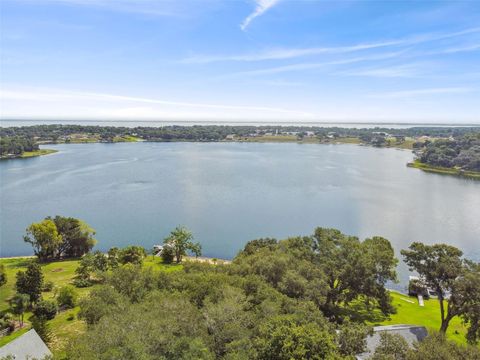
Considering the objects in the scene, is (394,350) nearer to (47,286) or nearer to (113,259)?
(47,286)

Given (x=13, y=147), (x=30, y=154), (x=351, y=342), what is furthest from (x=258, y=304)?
(x=30, y=154)

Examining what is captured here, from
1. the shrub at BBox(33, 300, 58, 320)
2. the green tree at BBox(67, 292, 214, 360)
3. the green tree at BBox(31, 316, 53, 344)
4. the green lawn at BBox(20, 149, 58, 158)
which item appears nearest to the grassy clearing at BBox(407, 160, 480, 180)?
the green tree at BBox(67, 292, 214, 360)

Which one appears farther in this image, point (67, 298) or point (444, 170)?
point (444, 170)

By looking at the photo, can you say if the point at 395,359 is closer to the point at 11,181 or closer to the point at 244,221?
the point at 244,221

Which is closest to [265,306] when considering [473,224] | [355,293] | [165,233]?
[355,293]

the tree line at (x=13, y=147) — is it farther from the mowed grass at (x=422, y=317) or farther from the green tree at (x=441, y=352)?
the green tree at (x=441, y=352)
